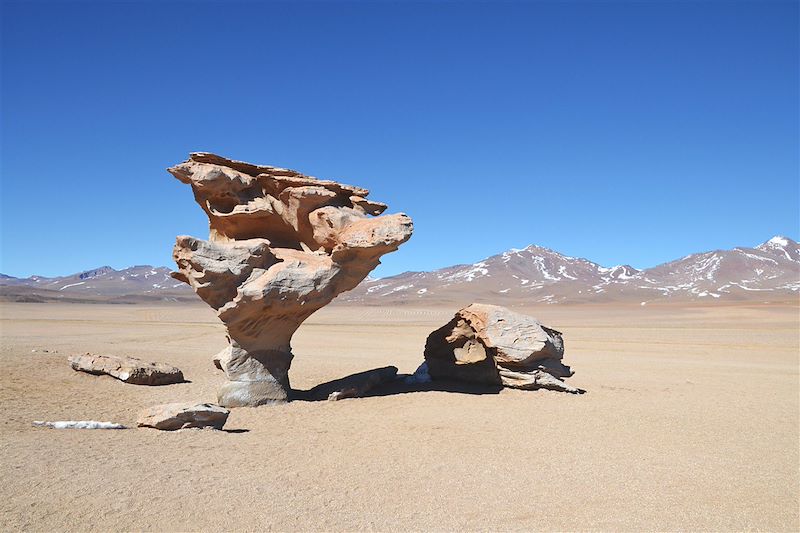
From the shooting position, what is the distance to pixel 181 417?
9.84 meters

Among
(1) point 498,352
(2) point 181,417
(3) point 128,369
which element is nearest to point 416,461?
(2) point 181,417

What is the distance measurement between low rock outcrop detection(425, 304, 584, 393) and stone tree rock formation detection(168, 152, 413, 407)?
351 centimetres

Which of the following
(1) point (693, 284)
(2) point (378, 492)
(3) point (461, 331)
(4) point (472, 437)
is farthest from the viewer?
(1) point (693, 284)

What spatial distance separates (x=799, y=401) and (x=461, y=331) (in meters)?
8.63

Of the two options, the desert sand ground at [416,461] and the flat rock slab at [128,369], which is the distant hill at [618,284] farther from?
the desert sand ground at [416,461]

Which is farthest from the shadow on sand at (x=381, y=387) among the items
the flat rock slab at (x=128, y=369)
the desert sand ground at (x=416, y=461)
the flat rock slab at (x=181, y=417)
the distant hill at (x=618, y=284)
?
the distant hill at (x=618, y=284)

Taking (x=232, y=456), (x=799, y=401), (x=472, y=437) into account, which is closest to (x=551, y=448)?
(x=472, y=437)

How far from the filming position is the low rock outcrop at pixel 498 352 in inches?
591

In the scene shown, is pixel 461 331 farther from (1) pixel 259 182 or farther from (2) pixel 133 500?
(2) pixel 133 500

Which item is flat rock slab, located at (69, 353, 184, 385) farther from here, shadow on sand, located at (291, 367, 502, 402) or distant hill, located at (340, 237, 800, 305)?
distant hill, located at (340, 237, 800, 305)

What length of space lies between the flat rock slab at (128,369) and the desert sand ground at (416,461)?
0.32 m

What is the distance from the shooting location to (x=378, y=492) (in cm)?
744

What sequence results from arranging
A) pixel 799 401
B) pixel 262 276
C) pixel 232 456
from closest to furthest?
pixel 232 456 → pixel 262 276 → pixel 799 401

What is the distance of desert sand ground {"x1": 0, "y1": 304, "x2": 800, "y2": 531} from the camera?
6.52 m
